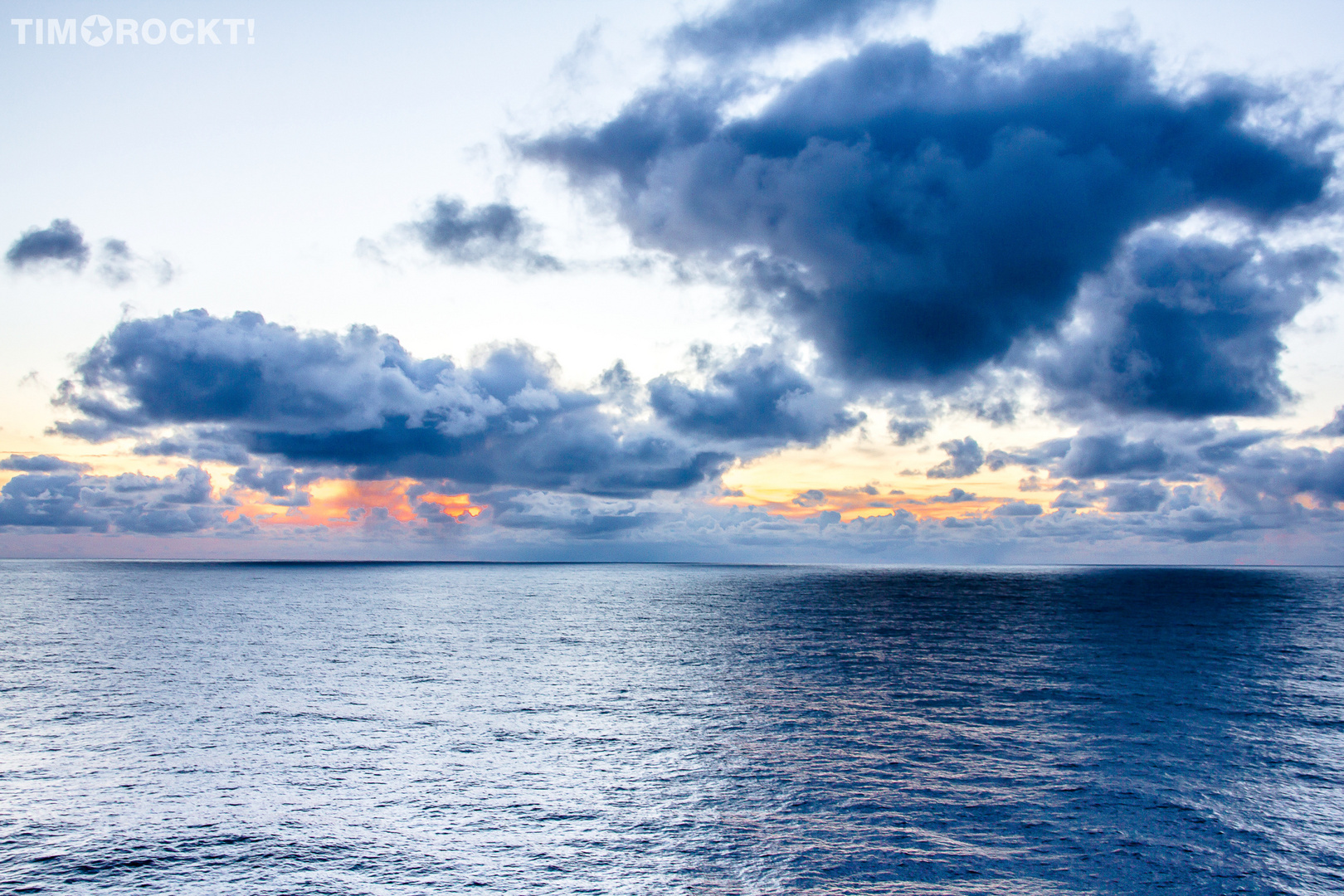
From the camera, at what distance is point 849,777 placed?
3538 centimetres

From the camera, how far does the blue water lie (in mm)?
26078

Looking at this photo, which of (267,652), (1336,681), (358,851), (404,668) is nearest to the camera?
(358,851)

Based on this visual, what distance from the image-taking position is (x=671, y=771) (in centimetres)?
3675

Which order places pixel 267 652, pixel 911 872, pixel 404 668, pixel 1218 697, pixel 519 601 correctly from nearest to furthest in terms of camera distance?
1. pixel 911 872
2. pixel 1218 697
3. pixel 404 668
4. pixel 267 652
5. pixel 519 601

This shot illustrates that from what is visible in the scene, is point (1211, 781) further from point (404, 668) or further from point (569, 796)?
point (404, 668)

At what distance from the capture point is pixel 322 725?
151ft

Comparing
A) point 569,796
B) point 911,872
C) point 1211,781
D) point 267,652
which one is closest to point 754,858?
point 911,872

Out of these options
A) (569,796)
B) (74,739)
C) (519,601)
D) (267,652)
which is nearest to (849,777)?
(569,796)

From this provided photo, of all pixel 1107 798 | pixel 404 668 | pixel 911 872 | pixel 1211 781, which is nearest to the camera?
pixel 911 872

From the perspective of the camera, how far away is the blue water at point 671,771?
85.6ft

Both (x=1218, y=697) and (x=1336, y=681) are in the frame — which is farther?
(x=1336, y=681)

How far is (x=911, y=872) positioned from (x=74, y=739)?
45.0m

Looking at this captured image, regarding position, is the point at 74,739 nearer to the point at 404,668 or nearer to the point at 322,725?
the point at 322,725

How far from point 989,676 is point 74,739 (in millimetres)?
63952
